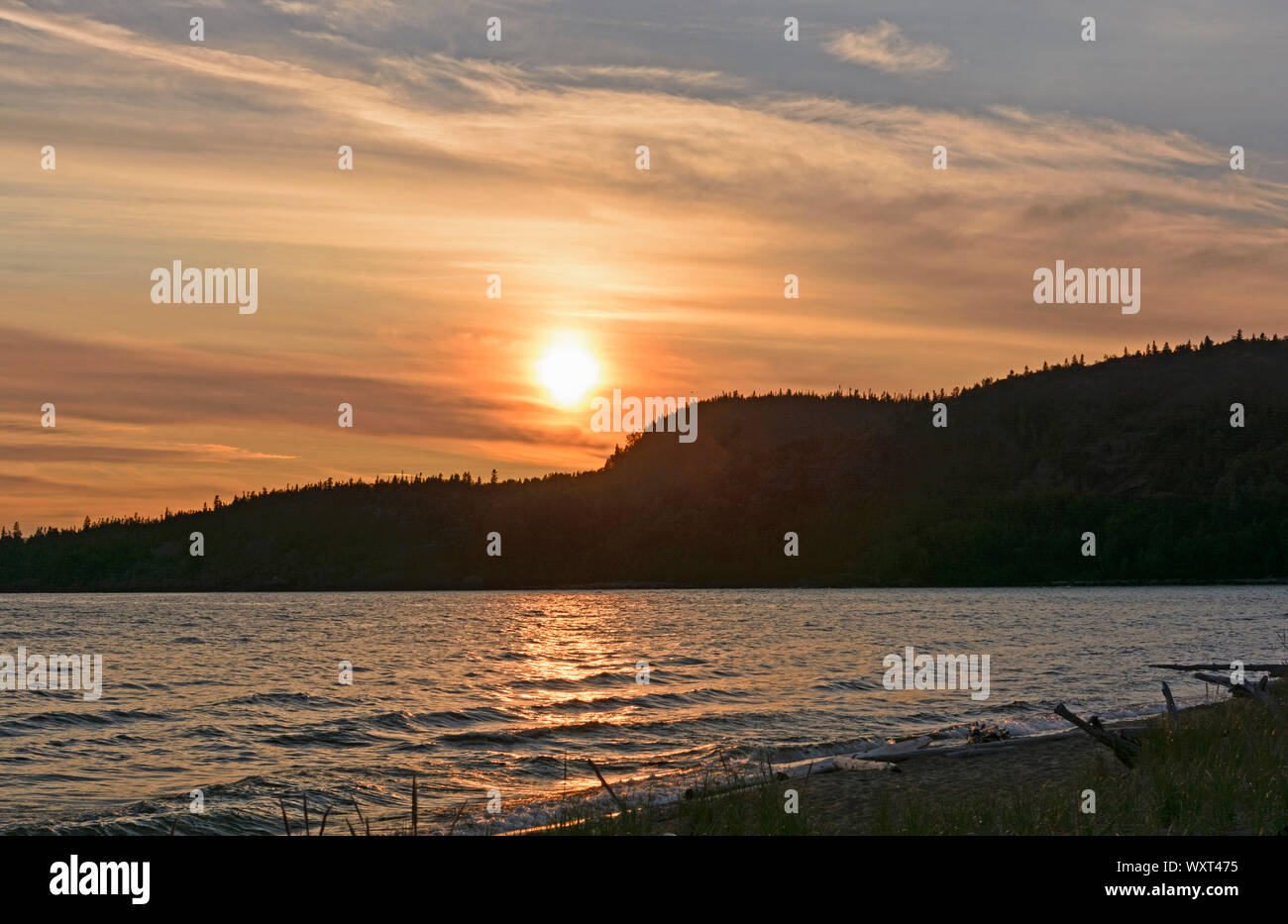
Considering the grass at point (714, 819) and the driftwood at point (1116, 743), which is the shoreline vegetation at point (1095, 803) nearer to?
the grass at point (714, 819)

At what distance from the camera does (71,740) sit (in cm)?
3341

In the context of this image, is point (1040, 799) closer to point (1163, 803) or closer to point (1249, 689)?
point (1163, 803)

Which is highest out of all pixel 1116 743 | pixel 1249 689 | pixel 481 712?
pixel 1116 743

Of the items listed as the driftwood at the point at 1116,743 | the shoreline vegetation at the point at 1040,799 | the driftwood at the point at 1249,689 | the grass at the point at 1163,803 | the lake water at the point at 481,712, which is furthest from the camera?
the lake water at the point at 481,712

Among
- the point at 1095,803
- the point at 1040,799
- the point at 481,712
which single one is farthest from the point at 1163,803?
the point at 481,712

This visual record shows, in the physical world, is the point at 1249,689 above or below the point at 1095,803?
below

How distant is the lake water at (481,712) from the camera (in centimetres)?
2416

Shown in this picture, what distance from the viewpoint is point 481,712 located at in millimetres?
40438

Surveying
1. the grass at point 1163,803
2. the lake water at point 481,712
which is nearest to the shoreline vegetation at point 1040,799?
the grass at point 1163,803

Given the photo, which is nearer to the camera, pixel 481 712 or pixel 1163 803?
pixel 1163 803

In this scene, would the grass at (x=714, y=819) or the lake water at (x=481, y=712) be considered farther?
the lake water at (x=481, y=712)
